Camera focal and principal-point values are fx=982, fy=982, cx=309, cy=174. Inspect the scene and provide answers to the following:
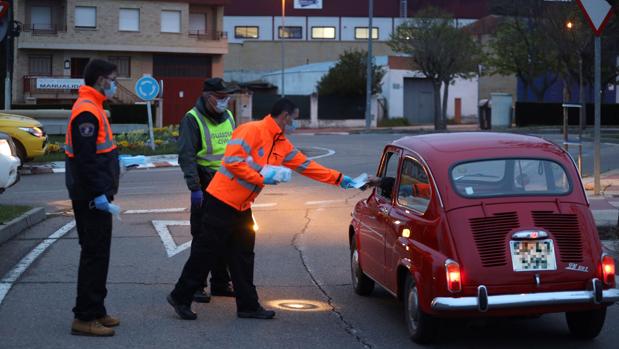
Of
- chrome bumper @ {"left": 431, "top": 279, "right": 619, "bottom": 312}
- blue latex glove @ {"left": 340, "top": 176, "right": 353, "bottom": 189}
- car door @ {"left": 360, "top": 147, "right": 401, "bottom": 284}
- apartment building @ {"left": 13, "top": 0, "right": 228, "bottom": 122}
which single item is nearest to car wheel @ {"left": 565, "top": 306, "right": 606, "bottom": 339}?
chrome bumper @ {"left": 431, "top": 279, "right": 619, "bottom": 312}

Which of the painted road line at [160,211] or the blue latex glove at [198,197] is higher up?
the blue latex glove at [198,197]

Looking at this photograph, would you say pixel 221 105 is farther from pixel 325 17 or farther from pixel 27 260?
pixel 325 17

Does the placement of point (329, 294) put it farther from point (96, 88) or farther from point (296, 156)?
point (96, 88)

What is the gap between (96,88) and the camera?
24.5 feet

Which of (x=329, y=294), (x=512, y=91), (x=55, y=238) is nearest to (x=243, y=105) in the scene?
(x=512, y=91)

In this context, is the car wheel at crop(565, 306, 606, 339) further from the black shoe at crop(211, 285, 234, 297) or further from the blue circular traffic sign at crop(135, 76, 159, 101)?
the blue circular traffic sign at crop(135, 76, 159, 101)

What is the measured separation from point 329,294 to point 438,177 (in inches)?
94.0

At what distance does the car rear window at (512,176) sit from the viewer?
7418 millimetres

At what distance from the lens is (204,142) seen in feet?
29.2

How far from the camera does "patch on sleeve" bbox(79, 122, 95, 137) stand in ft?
23.7

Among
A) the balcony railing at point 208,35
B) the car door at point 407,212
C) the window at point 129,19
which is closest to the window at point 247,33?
the balcony railing at point 208,35

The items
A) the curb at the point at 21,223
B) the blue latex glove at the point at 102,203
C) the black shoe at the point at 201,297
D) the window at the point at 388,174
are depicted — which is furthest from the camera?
the curb at the point at 21,223

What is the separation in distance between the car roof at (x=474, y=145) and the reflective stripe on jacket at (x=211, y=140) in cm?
174

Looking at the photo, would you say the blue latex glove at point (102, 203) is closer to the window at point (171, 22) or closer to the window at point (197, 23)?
the window at point (171, 22)
